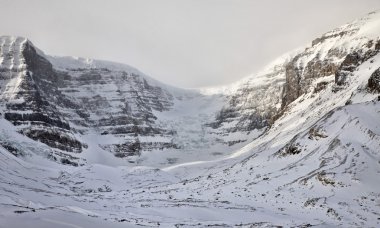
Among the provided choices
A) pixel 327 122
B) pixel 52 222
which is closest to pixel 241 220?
pixel 52 222

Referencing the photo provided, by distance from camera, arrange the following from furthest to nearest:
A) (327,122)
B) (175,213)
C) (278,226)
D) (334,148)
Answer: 1. (327,122)
2. (334,148)
3. (175,213)
4. (278,226)

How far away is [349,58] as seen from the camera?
540ft

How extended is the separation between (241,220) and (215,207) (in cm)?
1099

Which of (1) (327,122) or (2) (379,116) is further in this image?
(1) (327,122)

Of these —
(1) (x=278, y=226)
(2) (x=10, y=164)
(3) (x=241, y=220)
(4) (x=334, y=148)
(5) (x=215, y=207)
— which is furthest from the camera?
(2) (x=10, y=164)

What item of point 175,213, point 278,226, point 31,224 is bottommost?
point 31,224

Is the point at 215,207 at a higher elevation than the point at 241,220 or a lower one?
higher

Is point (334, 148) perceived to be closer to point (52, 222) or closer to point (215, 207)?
point (215, 207)

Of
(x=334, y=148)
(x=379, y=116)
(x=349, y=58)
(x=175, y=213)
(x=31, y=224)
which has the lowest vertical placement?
(x=31, y=224)

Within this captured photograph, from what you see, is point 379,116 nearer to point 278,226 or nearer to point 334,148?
point 334,148

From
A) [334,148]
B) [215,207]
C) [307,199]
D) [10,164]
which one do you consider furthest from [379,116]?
[10,164]

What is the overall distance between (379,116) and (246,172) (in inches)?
1106

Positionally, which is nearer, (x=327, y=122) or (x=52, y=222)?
(x=52, y=222)

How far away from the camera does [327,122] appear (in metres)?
100
